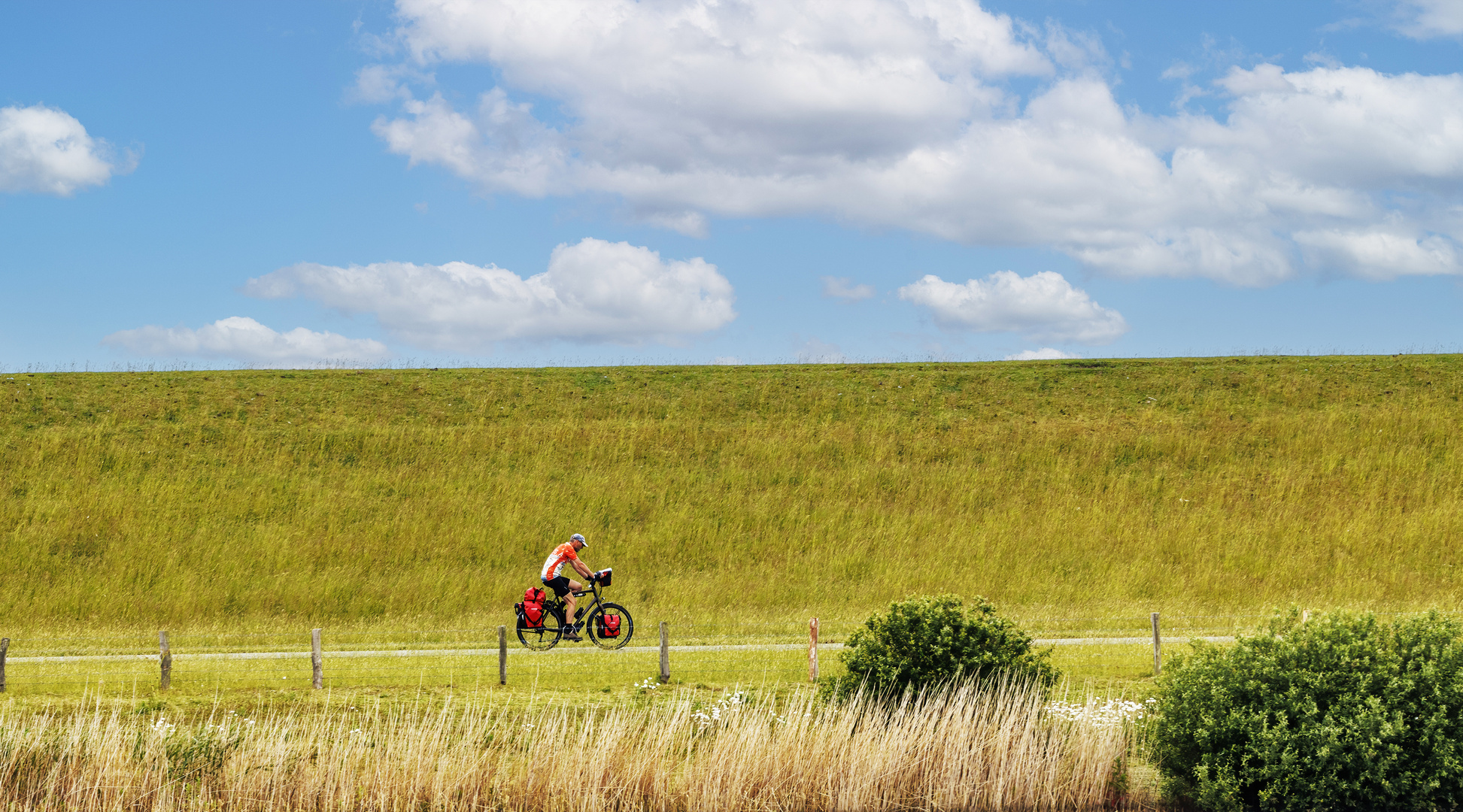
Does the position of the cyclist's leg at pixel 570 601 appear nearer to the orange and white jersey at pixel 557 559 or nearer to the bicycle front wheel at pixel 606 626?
the bicycle front wheel at pixel 606 626

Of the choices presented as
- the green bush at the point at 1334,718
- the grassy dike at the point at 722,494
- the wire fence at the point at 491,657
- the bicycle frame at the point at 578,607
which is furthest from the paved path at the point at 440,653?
the green bush at the point at 1334,718

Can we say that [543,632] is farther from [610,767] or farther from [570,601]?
[610,767]

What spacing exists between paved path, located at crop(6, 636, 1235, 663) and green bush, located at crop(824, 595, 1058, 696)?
332 inches

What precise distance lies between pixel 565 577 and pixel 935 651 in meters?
10.6

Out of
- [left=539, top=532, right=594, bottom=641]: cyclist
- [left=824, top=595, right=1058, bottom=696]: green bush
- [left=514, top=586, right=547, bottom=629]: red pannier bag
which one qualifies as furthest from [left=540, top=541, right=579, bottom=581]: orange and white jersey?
[left=824, top=595, right=1058, bottom=696]: green bush

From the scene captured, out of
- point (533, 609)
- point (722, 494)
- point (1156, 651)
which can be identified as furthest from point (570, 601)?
point (722, 494)

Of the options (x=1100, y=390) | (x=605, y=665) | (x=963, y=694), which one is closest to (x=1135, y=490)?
(x=1100, y=390)

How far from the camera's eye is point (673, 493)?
3812cm

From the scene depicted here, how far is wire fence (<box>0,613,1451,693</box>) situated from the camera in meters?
17.3

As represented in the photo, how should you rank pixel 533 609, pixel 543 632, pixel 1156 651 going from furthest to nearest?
pixel 543 632, pixel 533 609, pixel 1156 651

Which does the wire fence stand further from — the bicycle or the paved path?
the bicycle

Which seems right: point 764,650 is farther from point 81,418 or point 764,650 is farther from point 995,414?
point 81,418

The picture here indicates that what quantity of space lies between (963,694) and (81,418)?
4381 cm

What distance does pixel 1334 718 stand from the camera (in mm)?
9750
